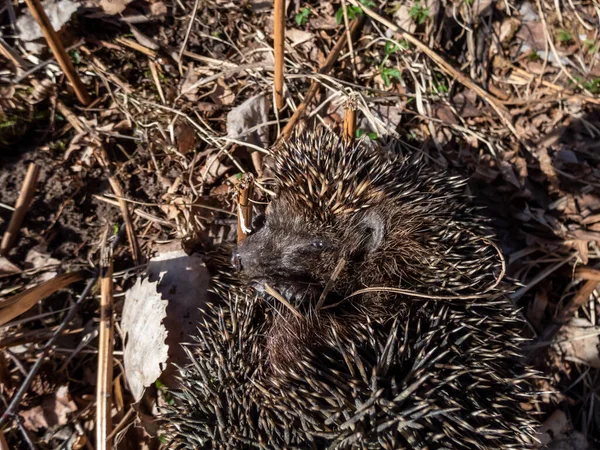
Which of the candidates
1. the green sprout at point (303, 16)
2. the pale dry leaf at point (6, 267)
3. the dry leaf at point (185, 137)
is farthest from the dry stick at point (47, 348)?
the green sprout at point (303, 16)

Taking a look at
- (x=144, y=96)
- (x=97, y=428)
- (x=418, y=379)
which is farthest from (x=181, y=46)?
(x=418, y=379)

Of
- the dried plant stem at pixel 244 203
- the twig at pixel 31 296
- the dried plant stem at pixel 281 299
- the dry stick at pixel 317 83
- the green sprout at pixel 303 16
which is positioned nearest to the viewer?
the dried plant stem at pixel 281 299

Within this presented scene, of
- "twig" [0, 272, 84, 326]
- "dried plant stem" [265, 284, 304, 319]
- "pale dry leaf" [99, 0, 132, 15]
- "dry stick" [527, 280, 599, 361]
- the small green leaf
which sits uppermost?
"pale dry leaf" [99, 0, 132, 15]

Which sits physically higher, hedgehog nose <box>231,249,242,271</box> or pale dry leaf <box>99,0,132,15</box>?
pale dry leaf <box>99,0,132,15</box>

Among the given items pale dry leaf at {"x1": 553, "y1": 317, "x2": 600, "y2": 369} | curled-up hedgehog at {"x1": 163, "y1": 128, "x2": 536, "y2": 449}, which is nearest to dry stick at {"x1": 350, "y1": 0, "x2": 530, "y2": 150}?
curled-up hedgehog at {"x1": 163, "y1": 128, "x2": 536, "y2": 449}

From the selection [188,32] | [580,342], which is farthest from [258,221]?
[580,342]

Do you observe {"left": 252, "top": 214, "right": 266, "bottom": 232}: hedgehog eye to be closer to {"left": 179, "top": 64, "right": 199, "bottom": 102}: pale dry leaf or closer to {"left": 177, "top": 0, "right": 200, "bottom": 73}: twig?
{"left": 179, "top": 64, "right": 199, "bottom": 102}: pale dry leaf

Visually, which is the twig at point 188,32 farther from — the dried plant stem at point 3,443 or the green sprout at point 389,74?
the dried plant stem at point 3,443
